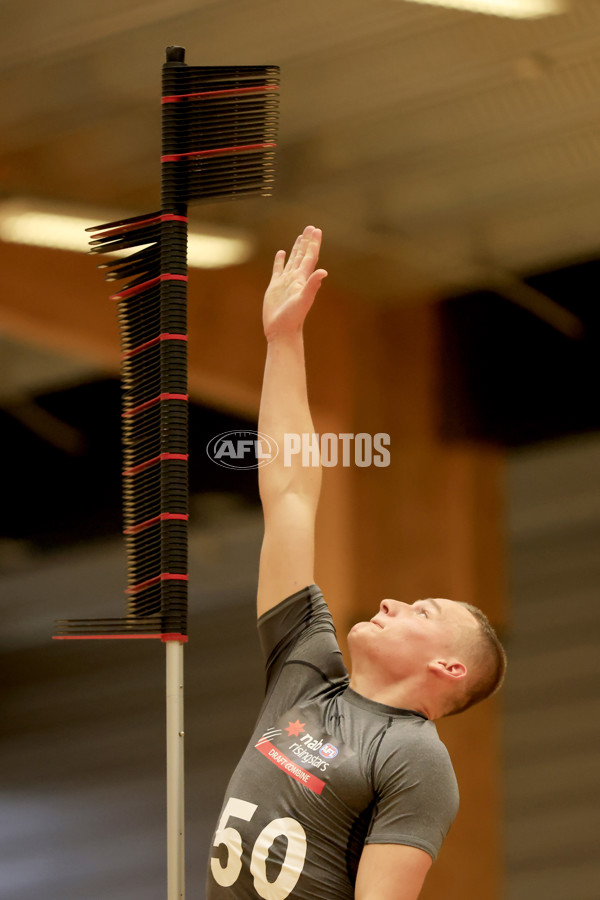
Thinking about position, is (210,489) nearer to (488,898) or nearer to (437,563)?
(437,563)

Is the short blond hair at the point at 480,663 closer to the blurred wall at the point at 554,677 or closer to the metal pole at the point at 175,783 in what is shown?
the metal pole at the point at 175,783

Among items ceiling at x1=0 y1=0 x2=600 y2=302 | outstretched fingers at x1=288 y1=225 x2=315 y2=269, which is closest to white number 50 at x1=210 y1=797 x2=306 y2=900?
outstretched fingers at x1=288 y1=225 x2=315 y2=269

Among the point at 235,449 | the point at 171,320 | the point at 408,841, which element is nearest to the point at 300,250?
the point at 171,320

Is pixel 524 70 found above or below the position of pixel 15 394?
above

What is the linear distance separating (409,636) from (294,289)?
532mm

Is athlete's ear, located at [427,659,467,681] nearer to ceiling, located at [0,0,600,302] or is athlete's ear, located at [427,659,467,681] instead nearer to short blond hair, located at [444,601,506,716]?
short blond hair, located at [444,601,506,716]

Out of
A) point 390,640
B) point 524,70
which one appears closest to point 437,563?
point 390,640

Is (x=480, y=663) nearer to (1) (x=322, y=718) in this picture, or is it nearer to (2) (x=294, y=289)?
(1) (x=322, y=718)

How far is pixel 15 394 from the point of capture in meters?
2.75

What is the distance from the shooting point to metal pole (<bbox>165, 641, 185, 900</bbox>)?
→ 1679 millimetres

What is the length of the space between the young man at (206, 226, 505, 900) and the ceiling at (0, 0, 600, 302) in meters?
0.67

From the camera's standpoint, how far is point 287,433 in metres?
1.81

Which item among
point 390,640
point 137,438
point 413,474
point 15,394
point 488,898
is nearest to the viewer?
point 390,640

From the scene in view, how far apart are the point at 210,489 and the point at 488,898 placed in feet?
3.12
